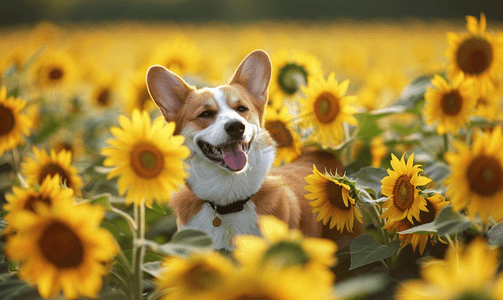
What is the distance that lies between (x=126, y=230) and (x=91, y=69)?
3639 mm

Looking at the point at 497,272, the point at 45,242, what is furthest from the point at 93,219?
the point at 497,272

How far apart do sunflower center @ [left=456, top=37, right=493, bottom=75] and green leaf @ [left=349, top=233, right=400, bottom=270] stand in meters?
1.51

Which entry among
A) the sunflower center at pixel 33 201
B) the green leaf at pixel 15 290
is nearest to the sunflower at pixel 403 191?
the sunflower center at pixel 33 201

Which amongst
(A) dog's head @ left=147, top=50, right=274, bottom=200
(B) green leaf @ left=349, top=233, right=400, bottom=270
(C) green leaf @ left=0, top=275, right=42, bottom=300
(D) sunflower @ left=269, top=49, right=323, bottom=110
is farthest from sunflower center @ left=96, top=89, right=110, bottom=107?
(B) green leaf @ left=349, top=233, right=400, bottom=270

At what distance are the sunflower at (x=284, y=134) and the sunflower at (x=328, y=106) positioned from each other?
228 mm

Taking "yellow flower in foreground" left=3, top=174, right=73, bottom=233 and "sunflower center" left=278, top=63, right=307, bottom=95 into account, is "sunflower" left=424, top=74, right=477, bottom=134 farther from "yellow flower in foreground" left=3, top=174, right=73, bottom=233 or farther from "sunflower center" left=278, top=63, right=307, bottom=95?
"yellow flower in foreground" left=3, top=174, right=73, bottom=233

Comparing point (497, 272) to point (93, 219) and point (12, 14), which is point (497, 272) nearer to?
point (93, 219)

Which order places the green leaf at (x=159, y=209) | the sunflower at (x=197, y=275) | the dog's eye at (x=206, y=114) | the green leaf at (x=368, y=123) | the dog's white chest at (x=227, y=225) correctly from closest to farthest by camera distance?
the sunflower at (x=197, y=275)
the green leaf at (x=159, y=209)
the dog's white chest at (x=227, y=225)
the dog's eye at (x=206, y=114)
the green leaf at (x=368, y=123)

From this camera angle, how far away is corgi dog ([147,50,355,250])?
6.57 ft

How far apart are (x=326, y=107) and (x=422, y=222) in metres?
0.96

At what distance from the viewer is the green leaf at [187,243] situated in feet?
4.60

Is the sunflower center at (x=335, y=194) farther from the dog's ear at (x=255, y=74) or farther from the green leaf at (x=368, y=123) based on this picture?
the green leaf at (x=368, y=123)

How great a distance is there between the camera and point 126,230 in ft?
8.09

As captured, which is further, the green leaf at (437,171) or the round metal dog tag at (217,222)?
the green leaf at (437,171)
